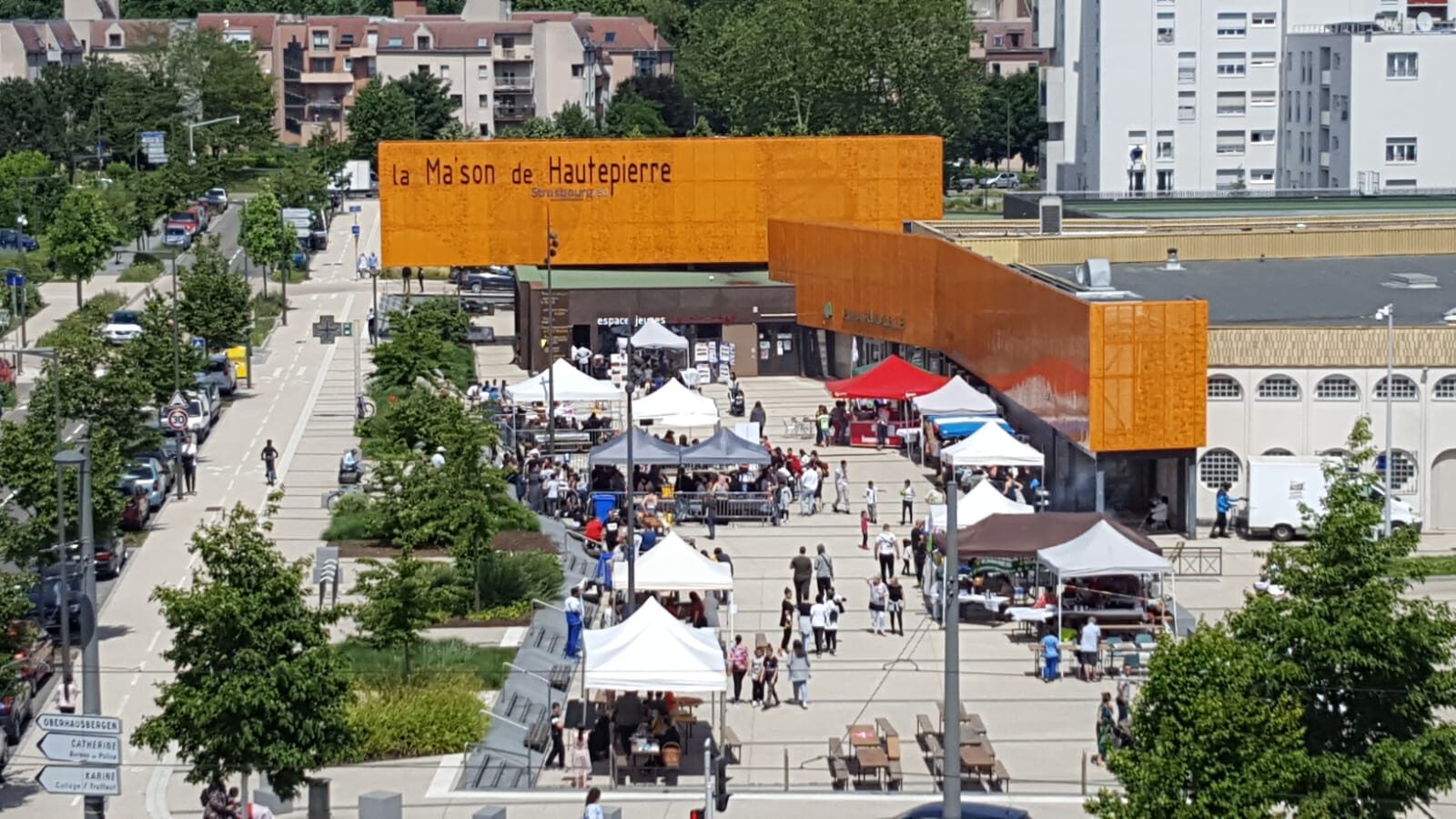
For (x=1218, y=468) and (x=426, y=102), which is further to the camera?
(x=426, y=102)

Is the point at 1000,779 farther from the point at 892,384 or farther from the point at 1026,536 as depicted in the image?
the point at 892,384

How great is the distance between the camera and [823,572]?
1516 inches

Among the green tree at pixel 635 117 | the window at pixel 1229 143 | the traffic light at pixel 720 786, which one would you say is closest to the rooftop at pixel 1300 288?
the traffic light at pixel 720 786

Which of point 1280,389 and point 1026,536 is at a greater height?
point 1280,389

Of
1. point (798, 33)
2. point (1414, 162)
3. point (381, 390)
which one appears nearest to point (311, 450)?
point (381, 390)

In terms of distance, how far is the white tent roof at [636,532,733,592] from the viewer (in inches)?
1422

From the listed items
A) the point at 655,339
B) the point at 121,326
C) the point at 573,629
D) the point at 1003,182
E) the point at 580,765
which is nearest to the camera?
the point at 580,765

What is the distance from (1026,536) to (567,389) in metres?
17.3

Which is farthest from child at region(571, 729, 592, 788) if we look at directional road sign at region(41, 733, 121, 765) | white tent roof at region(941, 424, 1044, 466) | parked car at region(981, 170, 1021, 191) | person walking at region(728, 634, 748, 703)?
parked car at region(981, 170, 1021, 191)

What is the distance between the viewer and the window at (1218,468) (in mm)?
45125

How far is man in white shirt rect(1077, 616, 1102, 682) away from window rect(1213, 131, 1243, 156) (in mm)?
72331

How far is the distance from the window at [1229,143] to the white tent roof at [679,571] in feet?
234

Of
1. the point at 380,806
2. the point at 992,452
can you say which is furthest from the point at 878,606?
the point at 380,806

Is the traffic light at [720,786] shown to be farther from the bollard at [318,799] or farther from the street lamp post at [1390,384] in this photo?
the street lamp post at [1390,384]
